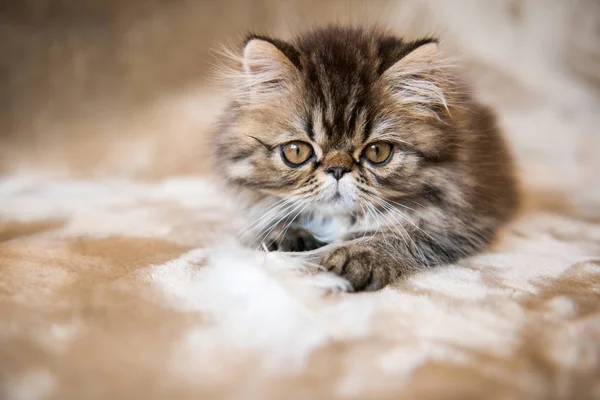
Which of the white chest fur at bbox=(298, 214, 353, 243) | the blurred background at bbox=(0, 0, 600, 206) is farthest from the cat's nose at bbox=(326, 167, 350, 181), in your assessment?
the blurred background at bbox=(0, 0, 600, 206)

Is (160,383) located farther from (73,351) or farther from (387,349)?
(387,349)

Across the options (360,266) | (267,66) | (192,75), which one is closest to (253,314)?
(360,266)

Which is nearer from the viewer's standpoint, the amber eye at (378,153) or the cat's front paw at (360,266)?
the cat's front paw at (360,266)

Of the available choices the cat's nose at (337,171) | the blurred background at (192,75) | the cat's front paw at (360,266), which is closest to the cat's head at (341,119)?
the cat's nose at (337,171)

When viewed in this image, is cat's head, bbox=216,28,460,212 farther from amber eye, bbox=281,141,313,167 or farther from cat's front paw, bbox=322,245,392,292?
cat's front paw, bbox=322,245,392,292

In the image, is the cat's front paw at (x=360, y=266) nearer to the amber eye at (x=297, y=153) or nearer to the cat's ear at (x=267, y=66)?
the amber eye at (x=297, y=153)

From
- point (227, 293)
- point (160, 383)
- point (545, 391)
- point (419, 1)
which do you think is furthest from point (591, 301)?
point (419, 1)
